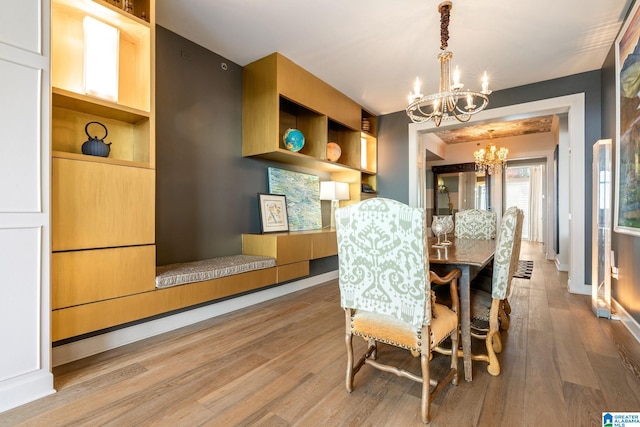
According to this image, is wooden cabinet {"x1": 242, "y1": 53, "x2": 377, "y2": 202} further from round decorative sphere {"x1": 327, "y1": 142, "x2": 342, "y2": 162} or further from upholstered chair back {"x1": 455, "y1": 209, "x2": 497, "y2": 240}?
upholstered chair back {"x1": 455, "y1": 209, "x2": 497, "y2": 240}

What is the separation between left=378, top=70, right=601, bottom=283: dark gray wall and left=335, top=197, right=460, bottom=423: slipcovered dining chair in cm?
350

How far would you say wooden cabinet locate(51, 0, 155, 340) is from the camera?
1.84 m

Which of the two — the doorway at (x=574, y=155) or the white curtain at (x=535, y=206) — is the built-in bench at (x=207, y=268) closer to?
the doorway at (x=574, y=155)

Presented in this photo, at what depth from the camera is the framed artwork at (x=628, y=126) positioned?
2.19m

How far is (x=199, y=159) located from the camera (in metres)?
3.04

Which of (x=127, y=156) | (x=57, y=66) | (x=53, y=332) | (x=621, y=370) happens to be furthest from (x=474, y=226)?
(x=57, y=66)

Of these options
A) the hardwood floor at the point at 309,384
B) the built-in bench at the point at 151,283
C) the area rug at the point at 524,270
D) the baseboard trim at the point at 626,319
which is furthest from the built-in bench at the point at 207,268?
the area rug at the point at 524,270

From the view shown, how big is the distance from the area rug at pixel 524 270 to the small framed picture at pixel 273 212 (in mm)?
3314

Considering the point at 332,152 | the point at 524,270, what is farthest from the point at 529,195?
the point at 332,152

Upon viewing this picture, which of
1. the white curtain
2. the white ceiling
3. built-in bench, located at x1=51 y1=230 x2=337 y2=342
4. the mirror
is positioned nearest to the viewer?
built-in bench, located at x1=51 y1=230 x2=337 y2=342

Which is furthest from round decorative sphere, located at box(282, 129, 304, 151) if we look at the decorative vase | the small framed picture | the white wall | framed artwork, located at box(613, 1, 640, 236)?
framed artwork, located at box(613, 1, 640, 236)

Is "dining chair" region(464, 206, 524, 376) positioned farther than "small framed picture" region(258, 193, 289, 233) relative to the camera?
No

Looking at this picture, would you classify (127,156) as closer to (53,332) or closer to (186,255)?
(186,255)

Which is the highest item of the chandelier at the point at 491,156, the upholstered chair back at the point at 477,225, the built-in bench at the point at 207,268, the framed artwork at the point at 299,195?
the chandelier at the point at 491,156
